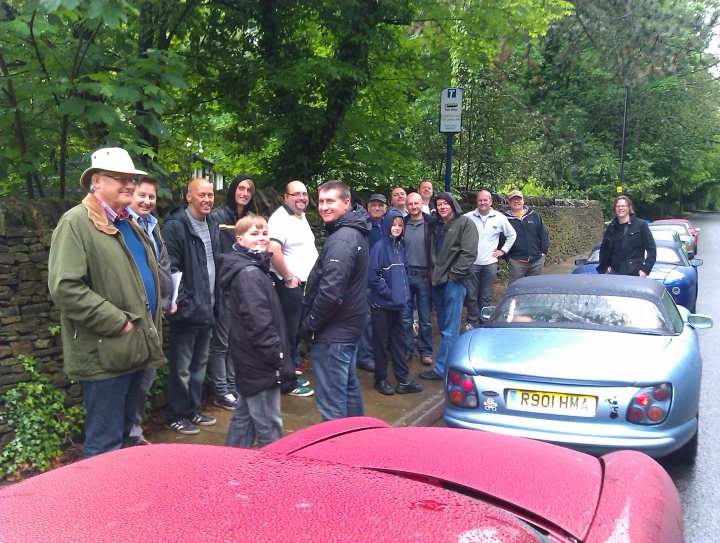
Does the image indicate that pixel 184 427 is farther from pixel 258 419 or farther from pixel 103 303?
pixel 103 303

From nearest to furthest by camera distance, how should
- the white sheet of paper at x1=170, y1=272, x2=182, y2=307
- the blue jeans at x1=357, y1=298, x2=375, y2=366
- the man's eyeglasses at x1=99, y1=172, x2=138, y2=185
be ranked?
the man's eyeglasses at x1=99, y1=172, x2=138, y2=185, the white sheet of paper at x1=170, y1=272, x2=182, y2=307, the blue jeans at x1=357, y1=298, x2=375, y2=366

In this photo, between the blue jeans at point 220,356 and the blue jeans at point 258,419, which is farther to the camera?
the blue jeans at point 220,356

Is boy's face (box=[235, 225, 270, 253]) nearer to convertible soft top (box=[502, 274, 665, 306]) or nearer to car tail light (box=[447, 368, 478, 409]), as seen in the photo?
car tail light (box=[447, 368, 478, 409])

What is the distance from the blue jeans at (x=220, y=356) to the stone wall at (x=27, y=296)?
132 cm

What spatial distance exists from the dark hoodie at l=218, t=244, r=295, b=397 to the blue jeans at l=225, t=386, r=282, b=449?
8 centimetres

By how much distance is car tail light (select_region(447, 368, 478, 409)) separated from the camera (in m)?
4.62

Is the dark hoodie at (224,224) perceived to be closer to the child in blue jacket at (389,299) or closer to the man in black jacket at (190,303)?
the man in black jacket at (190,303)

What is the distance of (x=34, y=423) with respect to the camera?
14.5 feet

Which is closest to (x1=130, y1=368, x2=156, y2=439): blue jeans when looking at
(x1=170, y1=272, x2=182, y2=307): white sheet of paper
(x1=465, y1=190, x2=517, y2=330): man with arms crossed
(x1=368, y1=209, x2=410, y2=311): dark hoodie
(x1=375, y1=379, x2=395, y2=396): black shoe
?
(x1=170, y1=272, x2=182, y2=307): white sheet of paper

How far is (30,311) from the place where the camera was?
4566 millimetres

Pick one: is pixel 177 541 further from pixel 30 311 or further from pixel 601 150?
pixel 601 150

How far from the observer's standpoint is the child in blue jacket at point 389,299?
20.9ft

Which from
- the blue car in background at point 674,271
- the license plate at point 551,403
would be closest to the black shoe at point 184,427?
the license plate at point 551,403

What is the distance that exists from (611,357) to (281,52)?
601 cm
